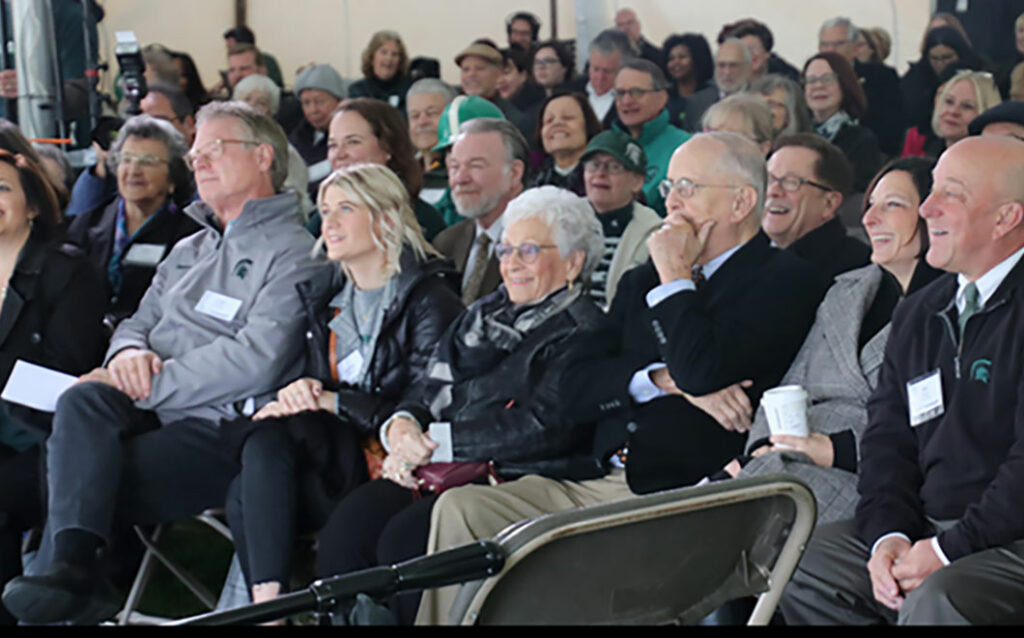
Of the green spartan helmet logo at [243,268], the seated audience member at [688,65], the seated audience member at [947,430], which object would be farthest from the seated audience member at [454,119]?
the seated audience member at [947,430]

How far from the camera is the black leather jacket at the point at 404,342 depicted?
10.8 ft

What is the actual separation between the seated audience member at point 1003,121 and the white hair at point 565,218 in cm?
123

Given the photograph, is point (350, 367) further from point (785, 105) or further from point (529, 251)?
point (785, 105)

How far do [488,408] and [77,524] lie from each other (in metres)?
1.13

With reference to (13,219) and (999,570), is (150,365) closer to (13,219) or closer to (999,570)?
(13,219)

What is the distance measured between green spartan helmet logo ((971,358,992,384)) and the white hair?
1.12m

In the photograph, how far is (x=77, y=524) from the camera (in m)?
3.24

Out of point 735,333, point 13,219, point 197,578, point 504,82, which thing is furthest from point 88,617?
point 504,82

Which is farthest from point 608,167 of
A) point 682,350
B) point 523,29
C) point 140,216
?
point 523,29

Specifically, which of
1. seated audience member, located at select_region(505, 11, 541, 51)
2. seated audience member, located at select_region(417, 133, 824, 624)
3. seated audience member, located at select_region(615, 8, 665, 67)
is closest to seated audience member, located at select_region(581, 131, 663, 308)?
seated audience member, located at select_region(417, 133, 824, 624)

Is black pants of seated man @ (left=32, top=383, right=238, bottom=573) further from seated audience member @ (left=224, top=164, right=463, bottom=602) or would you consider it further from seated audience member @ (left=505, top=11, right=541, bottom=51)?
seated audience member @ (left=505, top=11, right=541, bottom=51)

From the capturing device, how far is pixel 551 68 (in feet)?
24.1

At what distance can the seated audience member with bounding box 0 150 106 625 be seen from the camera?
356cm

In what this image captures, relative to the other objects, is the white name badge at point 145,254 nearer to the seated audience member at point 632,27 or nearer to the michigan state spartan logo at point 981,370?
the michigan state spartan logo at point 981,370
